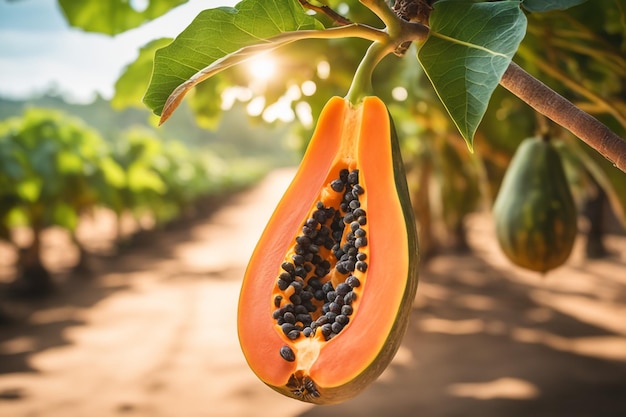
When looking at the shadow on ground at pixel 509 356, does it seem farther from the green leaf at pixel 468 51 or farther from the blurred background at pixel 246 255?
the green leaf at pixel 468 51

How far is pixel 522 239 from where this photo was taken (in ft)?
3.98

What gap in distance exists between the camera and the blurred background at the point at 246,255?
55.7 inches

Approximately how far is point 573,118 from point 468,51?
0.41 ft

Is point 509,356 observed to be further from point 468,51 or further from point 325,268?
point 468,51

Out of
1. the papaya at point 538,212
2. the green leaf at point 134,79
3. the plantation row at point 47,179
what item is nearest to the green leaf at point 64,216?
the plantation row at point 47,179

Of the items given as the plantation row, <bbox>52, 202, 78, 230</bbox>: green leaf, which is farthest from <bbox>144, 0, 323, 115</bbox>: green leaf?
<bbox>52, 202, 78, 230</bbox>: green leaf

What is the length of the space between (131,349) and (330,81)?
2614 millimetres

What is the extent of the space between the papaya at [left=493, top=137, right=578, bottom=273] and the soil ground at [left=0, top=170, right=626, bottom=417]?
139cm

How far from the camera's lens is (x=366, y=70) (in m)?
0.60

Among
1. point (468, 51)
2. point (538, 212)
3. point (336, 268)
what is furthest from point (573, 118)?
point (538, 212)

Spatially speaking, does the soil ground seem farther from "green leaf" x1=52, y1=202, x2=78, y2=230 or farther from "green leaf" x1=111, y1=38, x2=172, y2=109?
"green leaf" x1=111, y1=38, x2=172, y2=109

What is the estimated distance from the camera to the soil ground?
261 centimetres

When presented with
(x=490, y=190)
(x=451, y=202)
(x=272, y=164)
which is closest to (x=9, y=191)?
(x=451, y=202)

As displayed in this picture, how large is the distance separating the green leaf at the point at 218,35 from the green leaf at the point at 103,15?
2.02 ft
